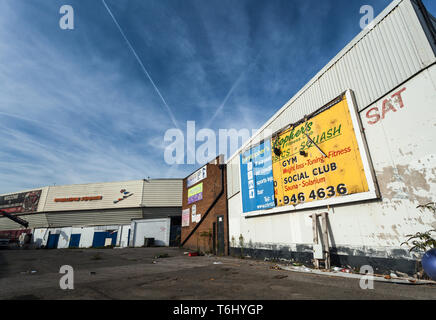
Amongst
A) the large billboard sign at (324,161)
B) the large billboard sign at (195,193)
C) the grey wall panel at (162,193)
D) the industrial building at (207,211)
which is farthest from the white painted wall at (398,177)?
the grey wall panel at (162,193)

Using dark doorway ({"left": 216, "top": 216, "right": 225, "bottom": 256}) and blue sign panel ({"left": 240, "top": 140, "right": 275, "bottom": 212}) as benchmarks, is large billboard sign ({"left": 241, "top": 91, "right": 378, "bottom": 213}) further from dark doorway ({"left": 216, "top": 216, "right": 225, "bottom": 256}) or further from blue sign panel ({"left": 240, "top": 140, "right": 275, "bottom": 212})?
dark doorway ({"left": 216, "top": 216, "right": 225, "bottom": 256})

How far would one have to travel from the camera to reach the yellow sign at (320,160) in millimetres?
6828

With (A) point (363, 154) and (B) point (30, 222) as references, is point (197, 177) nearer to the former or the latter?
(A) point (363, 154)

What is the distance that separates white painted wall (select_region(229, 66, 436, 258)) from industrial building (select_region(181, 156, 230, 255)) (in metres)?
8.51

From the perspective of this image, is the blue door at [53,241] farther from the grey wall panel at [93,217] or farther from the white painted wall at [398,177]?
the white painted wall at [398,177]

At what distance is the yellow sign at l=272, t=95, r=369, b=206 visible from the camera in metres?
6.83

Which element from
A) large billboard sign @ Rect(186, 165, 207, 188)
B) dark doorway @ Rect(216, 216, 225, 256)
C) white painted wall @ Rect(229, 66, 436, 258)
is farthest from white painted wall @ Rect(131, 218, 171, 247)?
white painted wall @ Rect(229, 66, 436, 258)

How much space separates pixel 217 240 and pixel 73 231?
3047 cm

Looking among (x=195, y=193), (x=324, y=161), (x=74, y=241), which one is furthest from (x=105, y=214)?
(x=324, y=161)

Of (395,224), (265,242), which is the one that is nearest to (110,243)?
(265,242)

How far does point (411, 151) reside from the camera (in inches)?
213

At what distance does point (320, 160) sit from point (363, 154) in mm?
1598

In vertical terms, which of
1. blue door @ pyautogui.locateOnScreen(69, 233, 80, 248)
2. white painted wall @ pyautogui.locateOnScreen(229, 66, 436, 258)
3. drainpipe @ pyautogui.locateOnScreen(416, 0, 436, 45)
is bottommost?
blue door @ pyautogui.locateOnScreen(69, 233, 80, 248)
